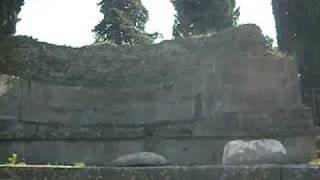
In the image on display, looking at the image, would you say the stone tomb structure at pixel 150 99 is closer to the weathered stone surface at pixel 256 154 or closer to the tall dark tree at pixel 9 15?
the weathered stone surface at pixel 256 154

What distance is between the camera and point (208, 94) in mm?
14414

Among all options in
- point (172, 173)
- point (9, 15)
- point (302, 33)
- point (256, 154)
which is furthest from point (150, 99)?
point (172, 173)

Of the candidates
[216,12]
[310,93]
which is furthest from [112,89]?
[216,12]

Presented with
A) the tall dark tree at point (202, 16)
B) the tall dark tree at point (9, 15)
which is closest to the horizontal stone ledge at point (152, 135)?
the tall dark tree at point (9, 15)

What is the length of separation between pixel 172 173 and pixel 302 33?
76.8 ft

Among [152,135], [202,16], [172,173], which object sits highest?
[202,16]

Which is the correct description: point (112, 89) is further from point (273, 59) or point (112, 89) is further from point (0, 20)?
point (0, 20)

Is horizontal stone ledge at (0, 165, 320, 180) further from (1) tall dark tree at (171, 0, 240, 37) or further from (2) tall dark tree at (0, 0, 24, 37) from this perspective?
(1) tall dark tree at (171, 0, 240, 37)

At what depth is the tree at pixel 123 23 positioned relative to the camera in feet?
108

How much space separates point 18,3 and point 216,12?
1081cm

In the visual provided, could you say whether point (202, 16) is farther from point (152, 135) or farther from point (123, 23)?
point (152, 135)

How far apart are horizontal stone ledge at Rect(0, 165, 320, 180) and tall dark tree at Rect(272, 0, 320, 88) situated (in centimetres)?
2157

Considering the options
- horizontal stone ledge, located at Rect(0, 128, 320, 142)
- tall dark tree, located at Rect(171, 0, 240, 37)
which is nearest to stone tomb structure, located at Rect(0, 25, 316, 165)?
horizontal stone ledge, located at Rect(0, 128, 320, 142)

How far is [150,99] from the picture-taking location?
1664 centimetres
